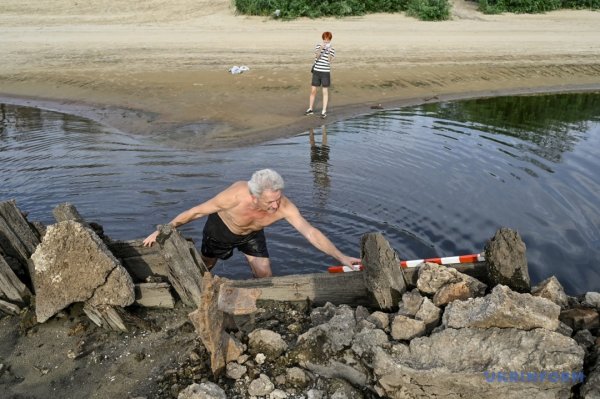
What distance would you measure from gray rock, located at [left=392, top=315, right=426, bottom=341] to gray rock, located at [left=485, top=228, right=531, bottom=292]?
106 cm

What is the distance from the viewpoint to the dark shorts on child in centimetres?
1438

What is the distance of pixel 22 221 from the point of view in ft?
19.3

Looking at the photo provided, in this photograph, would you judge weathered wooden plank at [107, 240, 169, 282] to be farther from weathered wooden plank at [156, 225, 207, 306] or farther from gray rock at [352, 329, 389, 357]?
gray rock at [352, 329, 389, 357]

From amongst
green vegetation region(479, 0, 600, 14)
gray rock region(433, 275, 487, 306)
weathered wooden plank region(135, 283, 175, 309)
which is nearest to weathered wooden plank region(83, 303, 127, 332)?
weathered wooden plank region(135, 283, 175, 309)

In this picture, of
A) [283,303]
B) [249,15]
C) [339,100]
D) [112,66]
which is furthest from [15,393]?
[249,15]

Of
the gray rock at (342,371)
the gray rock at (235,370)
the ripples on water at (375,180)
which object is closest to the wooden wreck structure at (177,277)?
the gray rock at (235,370)

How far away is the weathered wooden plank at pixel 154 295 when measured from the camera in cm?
579

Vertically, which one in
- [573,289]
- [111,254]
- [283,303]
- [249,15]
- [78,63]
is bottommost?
[573,289]

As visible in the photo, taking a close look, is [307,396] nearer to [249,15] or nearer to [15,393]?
[15,393]

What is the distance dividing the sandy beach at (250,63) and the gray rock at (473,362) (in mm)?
9450

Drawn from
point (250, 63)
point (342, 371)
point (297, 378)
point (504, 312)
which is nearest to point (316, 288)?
point (342, 371)

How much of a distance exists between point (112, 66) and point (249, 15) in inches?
349

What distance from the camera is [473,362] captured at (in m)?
4.55

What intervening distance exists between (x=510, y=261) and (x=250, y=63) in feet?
54.1
